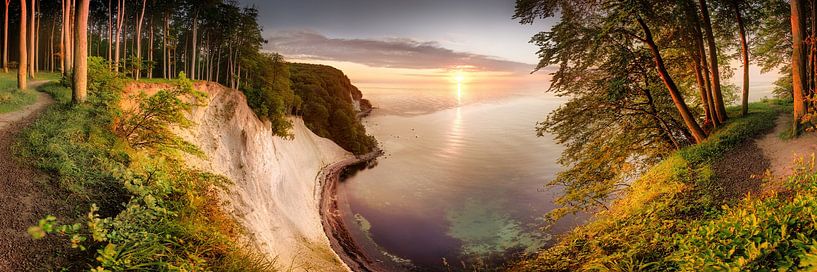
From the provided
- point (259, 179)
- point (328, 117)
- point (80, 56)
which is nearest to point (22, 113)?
point (80, 56)

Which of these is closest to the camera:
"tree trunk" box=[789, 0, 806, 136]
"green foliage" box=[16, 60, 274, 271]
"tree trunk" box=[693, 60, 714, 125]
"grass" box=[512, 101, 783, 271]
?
"green foliage" box=[16, 60, 274, 271]

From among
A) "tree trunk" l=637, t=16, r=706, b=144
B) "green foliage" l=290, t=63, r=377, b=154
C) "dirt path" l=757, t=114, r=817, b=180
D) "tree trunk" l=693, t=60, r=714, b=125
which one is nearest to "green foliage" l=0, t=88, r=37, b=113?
"tree trunk" l=637, t=16, r=706, b=144

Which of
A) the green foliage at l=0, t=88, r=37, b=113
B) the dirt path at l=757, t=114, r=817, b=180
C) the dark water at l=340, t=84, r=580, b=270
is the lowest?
the dark water at l=340, t=84, r=580, b=270

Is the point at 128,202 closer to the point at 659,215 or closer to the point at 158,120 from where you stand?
the point at 158,120

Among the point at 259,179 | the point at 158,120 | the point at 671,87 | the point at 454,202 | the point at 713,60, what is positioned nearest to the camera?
the point at 158,120

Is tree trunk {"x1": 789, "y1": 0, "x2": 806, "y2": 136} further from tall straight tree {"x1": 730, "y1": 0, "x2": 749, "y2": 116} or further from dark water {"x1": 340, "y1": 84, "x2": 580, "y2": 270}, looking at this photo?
dark water {"x1": 340, "y1": 84, "x2": 580, "y2": 270}

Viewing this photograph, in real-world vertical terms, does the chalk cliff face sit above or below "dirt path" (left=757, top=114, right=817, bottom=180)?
below

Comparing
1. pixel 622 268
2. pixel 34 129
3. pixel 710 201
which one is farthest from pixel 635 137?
pixel 34 129
